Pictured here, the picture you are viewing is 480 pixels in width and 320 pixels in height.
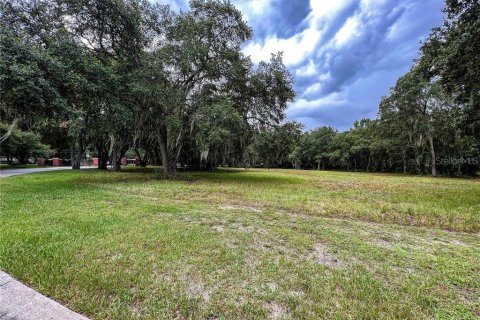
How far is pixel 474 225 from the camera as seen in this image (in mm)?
5316

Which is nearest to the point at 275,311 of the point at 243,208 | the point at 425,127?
the point at 243,208

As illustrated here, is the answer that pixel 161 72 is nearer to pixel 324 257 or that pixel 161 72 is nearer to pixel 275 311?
pixel 324 257

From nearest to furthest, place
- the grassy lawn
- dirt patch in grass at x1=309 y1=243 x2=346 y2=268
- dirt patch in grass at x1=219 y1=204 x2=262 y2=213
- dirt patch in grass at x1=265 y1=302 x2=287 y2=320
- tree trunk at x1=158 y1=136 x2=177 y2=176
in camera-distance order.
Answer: dirt patch in grass at x1=265 y1=302 x2=287 y2=320, the grassy lawn, dirt patch in grass at x1=309 y1=243 x2=346 y2=268, dirt patch in grass at x1=219 y1=204 x2=262 y2=213, tree trunk at x1=158 y1=136 x2=177 y2=176

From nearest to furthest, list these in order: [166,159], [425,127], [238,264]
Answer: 1. [238,264]
2. [166,159]
3. [425,127]

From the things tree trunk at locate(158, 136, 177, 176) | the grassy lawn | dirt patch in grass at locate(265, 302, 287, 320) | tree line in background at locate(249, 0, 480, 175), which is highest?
tree line in background at locate(249, 0, 480, 175)

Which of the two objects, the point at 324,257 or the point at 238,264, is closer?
the point at 238,264

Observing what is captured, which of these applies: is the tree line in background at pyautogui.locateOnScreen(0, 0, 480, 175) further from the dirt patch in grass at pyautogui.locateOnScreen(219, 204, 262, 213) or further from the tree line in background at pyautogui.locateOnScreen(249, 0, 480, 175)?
the dirt patch in grass at pyautogui.locateOnScreen(219, 204, 262, 213)

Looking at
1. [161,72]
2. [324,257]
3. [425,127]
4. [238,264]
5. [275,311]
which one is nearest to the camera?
[275,311]

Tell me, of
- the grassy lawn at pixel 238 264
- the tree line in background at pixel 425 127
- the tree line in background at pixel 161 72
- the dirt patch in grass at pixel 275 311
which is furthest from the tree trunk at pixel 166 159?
the dirt patch in grass at pixel 275 311

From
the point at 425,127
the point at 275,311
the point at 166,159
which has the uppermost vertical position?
the point at 425,127

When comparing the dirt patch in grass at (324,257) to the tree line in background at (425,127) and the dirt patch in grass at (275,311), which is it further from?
the tree line in background at (425,127)

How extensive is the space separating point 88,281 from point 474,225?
23.4 ft

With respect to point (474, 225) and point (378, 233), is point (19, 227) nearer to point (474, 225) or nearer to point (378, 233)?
point (378, 233)

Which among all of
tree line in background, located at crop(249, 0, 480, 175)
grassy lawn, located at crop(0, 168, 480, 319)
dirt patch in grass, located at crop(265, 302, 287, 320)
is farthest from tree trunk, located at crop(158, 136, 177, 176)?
dirt patch in grass, located at crop(265, 302, 287, 320)
